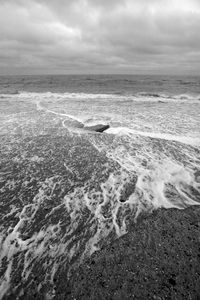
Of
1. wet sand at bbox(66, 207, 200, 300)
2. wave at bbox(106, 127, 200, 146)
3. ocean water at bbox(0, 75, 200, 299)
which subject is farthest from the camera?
wave at bbox(106, 127, 200, 146)

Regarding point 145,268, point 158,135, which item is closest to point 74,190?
point 145,268

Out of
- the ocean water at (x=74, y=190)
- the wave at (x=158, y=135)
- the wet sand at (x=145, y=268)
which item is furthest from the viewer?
the wave at (x=158, y=135)

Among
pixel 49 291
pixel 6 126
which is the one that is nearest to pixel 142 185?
pixel 49 291

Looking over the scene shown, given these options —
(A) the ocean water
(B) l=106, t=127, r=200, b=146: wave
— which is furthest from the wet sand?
(B) l=106, t=127, r=200, b=146: wave

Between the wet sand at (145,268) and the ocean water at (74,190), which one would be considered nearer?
the wet sand at (145,268)

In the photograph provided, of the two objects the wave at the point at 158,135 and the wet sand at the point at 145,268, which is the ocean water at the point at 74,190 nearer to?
the wave at the point at 158,135

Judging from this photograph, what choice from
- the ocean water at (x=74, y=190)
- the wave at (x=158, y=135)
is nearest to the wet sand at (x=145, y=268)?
the ocean water at (x=74, y=190)

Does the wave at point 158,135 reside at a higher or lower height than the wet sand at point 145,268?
lower

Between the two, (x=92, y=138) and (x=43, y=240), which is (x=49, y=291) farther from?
(x=92, y=138)

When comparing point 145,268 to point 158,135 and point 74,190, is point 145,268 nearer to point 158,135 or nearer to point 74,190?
point 74,190

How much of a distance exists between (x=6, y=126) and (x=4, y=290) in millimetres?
9188

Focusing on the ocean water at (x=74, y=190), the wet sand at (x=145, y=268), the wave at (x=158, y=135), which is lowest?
the wave at (x=158, y=135)

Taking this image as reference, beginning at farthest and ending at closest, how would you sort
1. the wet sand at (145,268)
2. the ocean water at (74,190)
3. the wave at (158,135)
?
1. the wave at (158,135)
2. the ocean water at (74,190)
3. the wet sand at (145,268)

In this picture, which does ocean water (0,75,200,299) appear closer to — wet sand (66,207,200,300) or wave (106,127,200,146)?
wave (106,127,200,146)
